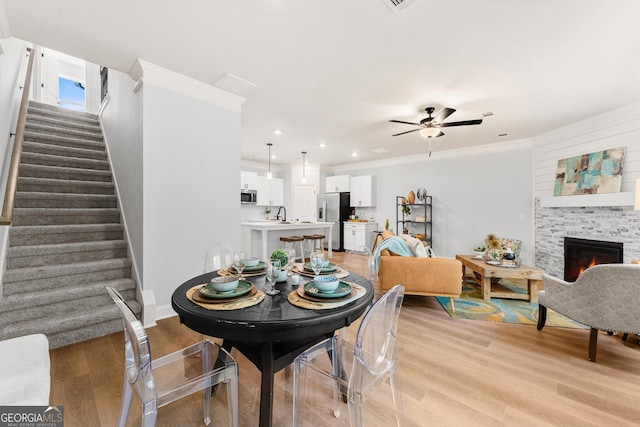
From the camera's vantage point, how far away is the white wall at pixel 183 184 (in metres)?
2.73

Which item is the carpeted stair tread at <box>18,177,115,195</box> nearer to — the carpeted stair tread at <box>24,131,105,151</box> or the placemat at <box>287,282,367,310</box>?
the carpeted stair tread at <box>24,131,105,151</box>

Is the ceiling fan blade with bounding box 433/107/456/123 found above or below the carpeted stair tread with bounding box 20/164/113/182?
above

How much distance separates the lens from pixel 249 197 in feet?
23.5

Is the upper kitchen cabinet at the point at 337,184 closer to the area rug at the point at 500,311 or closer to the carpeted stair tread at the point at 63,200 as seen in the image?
the area rug at the point at 500,311

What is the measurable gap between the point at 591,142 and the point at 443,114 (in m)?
2.55

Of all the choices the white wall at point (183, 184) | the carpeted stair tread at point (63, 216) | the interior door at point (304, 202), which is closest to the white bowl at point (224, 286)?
the white wall at point (183, 184)

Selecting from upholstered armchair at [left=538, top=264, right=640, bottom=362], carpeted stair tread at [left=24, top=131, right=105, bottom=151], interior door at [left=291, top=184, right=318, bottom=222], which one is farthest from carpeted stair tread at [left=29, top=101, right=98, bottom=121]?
upholstered armchair at [left=538, top=264, right=640, bottom=362]

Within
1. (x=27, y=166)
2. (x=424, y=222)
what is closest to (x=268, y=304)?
(x=27, y=166)

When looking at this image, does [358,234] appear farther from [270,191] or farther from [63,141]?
[63,141]

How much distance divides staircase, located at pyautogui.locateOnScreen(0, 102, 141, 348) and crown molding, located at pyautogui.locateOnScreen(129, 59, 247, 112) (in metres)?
1.67

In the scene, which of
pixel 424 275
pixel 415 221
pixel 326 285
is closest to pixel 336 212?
pixel 415 221

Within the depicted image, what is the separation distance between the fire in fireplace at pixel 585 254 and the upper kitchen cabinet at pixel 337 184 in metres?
4.89

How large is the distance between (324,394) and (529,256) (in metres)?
5.21

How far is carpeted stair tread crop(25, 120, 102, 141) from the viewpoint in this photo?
3.80 m
